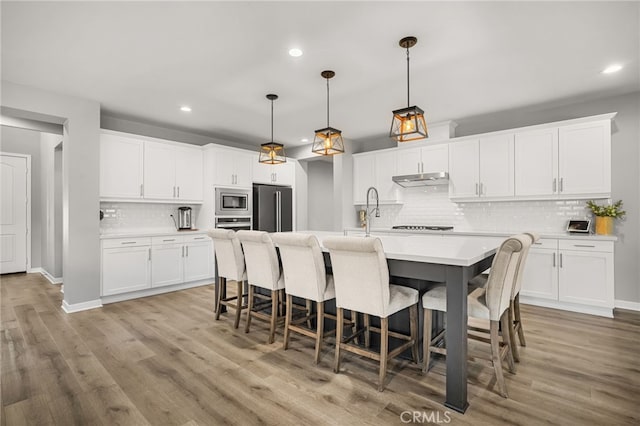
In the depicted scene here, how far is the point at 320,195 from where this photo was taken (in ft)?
27.0

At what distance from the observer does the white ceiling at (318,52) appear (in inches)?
89.3

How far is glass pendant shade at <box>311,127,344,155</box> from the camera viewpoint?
10.3 feet

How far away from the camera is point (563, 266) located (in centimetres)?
385

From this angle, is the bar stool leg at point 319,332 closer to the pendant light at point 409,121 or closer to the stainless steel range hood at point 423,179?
the pendant light at point 409,121

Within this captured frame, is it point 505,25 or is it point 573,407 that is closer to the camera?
point 573,407

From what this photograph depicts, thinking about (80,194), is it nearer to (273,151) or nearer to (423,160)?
(273,151)

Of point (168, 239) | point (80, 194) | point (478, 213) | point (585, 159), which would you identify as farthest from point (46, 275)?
point (585, 159)

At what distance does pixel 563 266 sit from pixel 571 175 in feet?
3.69

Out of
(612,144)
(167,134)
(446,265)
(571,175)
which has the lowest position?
(446,265)

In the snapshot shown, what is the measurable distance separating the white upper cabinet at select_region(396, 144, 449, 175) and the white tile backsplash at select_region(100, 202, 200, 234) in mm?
3678

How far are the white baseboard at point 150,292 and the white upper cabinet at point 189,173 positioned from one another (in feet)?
4.47

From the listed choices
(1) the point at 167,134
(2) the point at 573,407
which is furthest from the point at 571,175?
(1) the point at 167,134

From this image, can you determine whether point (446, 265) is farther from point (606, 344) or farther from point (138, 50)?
point (138, 50)

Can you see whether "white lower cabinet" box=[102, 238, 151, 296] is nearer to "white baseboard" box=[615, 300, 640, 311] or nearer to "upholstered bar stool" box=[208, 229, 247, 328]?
"upholstered bar stool" box=[208, 229, 247, 328]
